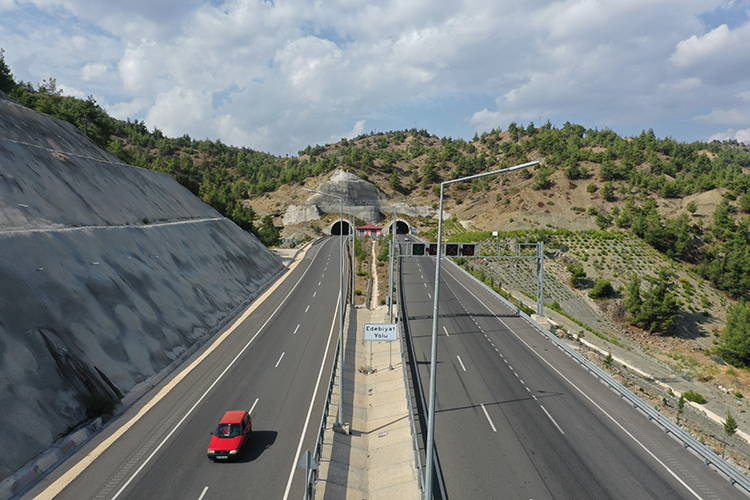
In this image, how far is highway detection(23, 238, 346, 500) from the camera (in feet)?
41.0

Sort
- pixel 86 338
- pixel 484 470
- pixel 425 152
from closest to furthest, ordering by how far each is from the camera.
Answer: pixel 484 470 < pixel 86 338 < pixel 425 152

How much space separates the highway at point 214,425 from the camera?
1250 centimetres

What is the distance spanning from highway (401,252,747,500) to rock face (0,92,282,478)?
649 inches

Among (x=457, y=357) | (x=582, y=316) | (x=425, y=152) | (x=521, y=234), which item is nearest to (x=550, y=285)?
(x=582, y=316)

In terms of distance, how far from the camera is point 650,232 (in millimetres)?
65750

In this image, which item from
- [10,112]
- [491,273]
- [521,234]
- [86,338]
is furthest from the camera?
[521,234]

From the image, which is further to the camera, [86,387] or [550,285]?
[550,285]

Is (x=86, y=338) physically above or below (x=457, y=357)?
above

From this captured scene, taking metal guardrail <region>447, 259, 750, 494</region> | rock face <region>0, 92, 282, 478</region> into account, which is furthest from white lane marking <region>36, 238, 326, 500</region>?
metal guardrail <region>447, 259, 750, 494</region>

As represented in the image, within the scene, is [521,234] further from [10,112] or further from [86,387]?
[10,112]

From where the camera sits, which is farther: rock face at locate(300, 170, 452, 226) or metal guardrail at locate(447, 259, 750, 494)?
rock face at locate(300, 170, 452, 226)

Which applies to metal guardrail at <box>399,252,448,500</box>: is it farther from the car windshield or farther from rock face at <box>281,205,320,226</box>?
rock face at <box>281,205,320,226</box>

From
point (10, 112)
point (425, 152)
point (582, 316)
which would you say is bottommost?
point (582, 316)

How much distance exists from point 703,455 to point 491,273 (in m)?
48.1
